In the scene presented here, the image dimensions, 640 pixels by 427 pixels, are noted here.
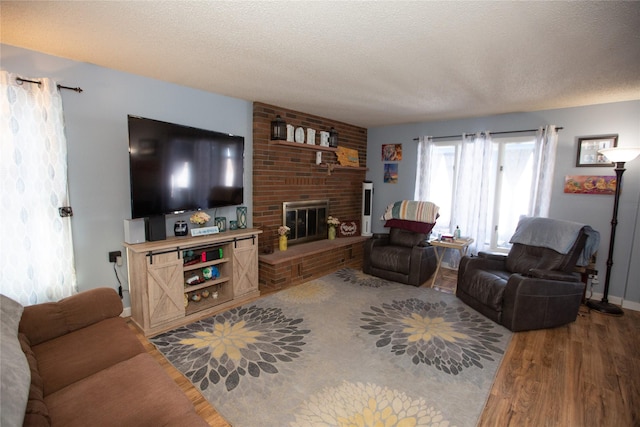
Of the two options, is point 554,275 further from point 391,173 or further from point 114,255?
point 114,255

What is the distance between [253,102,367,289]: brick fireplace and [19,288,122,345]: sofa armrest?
190 cm

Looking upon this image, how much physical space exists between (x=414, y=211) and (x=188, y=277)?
3.21m

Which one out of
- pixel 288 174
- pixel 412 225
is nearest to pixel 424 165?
pixel 412 225

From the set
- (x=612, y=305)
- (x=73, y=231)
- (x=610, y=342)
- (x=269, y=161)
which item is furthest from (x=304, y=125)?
(x=612, y=305)

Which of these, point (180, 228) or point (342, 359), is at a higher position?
point (180, 228)

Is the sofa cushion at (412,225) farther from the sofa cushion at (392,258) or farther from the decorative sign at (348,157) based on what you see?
the decorative sign at (348,157)

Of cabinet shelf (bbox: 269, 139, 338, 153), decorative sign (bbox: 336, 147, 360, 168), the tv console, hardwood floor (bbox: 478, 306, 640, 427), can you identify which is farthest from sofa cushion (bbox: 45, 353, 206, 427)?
decorative sign (bbox: 336, 147, 360, 168)

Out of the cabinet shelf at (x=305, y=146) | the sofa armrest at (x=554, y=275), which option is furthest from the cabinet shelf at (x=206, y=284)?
the sofa armrest at (x=554, y=275)

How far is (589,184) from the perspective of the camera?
3.66 metres

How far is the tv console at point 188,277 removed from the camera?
2699 millimetres

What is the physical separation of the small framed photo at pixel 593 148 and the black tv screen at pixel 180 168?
416cm

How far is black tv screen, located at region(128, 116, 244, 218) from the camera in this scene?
2643 millimetres

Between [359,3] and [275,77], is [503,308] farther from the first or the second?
[275,77]

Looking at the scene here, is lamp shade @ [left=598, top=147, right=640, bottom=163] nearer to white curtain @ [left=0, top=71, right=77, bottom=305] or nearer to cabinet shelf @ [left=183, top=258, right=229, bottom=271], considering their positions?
cabinet shelf @ [left=183, top=258, right=229, bottom=271]
